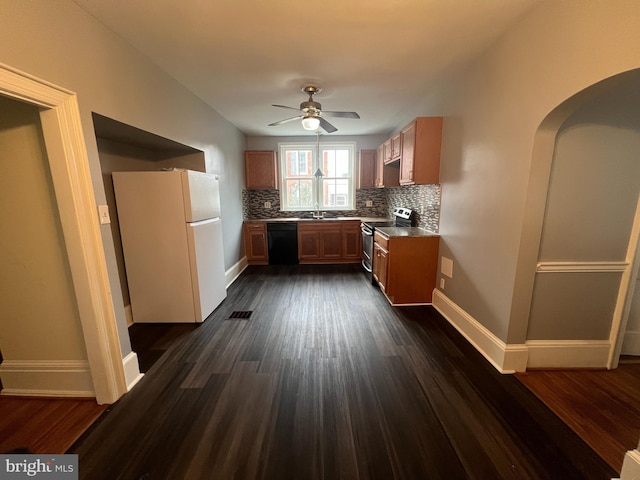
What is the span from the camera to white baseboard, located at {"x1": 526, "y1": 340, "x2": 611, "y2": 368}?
1938 mm

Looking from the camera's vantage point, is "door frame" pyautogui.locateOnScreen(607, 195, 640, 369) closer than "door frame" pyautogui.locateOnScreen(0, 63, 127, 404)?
No

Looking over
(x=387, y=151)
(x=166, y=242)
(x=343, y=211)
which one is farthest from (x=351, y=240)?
(x=166, y=242)

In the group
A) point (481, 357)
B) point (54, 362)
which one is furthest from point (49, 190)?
point (481, 357)

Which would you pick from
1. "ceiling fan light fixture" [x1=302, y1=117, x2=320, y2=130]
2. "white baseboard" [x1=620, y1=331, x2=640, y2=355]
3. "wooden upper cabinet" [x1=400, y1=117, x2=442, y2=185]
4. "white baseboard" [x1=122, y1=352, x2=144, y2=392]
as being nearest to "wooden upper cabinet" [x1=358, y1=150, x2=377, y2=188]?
"wooden upper cabinet" [x1=400, y1=117, x2=442, y2=185]

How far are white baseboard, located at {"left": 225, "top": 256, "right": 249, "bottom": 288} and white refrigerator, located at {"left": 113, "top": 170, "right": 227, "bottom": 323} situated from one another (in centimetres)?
111

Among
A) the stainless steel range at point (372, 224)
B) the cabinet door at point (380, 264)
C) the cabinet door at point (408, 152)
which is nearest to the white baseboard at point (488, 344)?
the cabinet door at point (380, 264)

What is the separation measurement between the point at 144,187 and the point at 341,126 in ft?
10.6

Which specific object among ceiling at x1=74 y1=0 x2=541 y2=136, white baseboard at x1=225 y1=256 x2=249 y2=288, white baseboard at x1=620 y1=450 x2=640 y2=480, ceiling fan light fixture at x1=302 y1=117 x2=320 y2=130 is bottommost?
white baseboard at x1=225 y1=256 x2=249 y2=288

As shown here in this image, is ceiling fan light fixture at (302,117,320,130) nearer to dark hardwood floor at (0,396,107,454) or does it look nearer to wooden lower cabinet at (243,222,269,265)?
wooden lower cabinet at (243,222,269,265)

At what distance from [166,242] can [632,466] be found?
336 centimetres

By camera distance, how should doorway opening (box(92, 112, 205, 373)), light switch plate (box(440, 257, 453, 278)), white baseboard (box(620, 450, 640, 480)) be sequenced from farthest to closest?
light switch plate (box(440, 257, 453, 278))
doorway opening (box(92, 112, 205, 373))
white baseboard (box(620, 450, 640, 480))

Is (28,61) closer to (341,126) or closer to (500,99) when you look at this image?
(500,99)

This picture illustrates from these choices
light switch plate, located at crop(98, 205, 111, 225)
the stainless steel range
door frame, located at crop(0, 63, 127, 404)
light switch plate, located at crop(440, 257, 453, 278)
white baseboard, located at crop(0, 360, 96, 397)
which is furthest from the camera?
the stainless steel range

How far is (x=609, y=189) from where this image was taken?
174 cm
